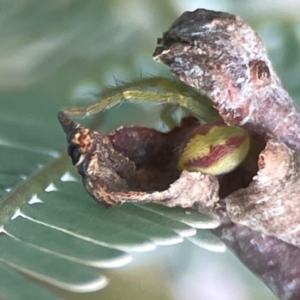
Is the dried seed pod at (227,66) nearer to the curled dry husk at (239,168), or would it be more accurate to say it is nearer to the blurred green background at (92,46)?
the curled dry husk at (239,168)

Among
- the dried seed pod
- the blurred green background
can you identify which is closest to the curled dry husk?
the dried seed pod

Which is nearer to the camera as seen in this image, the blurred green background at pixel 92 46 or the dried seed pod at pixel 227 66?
the dried seed pod at pixel 227 66

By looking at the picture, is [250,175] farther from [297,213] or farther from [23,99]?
[23,99]

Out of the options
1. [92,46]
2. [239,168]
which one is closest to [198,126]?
[239,168]

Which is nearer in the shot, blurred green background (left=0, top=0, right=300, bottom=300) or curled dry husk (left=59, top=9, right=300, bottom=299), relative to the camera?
curled dry husk (left=59, top=9, right=300, bottom=299)

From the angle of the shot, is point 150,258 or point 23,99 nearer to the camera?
point 150,258

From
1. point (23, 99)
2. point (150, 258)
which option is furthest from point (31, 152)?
point (150, 258)

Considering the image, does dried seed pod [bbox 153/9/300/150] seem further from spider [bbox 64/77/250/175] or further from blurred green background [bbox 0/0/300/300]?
blurred green background [bbox 0/0/300/300]

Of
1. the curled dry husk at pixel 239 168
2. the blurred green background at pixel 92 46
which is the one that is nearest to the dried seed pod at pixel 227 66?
the curled dry husk at pixel 239 168
